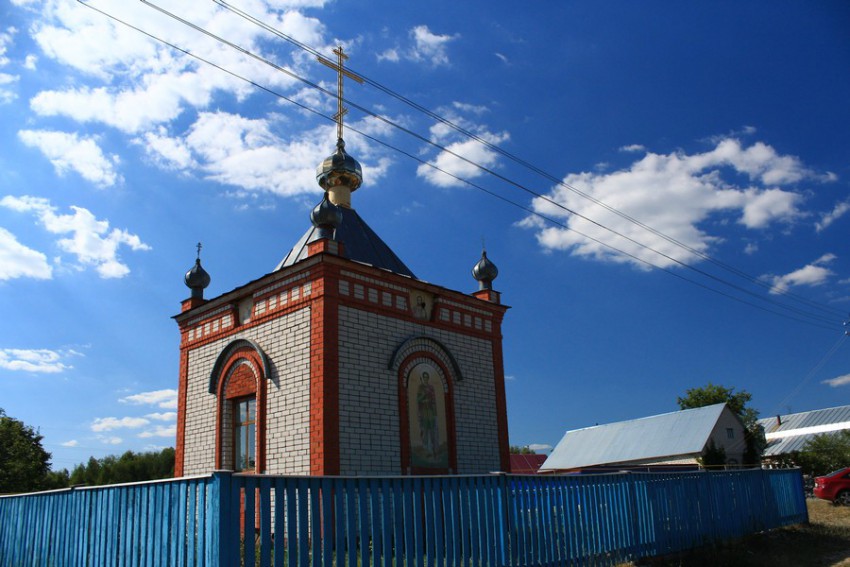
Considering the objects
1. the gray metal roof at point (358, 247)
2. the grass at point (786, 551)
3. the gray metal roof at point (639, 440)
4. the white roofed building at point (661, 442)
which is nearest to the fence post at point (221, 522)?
the grass at point (786, 551)

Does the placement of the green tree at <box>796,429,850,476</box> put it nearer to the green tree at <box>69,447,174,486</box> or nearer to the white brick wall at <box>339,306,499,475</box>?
the white brick wall at <box>339,306,499,475</box>

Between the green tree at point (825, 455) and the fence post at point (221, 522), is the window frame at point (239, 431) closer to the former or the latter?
the fence post at point (221, 522)

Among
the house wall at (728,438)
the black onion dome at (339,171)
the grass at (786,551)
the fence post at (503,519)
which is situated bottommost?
the grass at (786,551)

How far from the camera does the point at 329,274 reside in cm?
1192

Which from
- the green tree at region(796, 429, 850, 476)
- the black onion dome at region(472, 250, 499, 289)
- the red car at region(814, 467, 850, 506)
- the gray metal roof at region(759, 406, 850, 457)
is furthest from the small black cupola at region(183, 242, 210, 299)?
the gray metal roof at region(759, 406, 850, 457)

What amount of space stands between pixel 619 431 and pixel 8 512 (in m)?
33.5

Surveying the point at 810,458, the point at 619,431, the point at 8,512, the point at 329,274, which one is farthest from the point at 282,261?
the point at 810,458

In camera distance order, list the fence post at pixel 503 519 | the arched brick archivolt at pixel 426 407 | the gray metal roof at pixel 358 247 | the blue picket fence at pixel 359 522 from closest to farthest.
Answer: the blue picket fence at pixel 359 522
the fence post at pixel 503 519
the arched brick archivolt at pixel 426 407
the gray metal roof at pixel 358 247

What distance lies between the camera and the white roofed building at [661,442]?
3291 centimetres

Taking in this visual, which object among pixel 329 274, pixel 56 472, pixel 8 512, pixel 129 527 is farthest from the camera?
pixel 56 472

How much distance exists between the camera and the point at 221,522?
5.52 m

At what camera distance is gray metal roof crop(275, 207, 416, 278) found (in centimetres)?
1471

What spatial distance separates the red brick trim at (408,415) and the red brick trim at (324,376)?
60.0 inches

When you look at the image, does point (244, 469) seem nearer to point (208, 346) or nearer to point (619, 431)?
point (208, 346)
